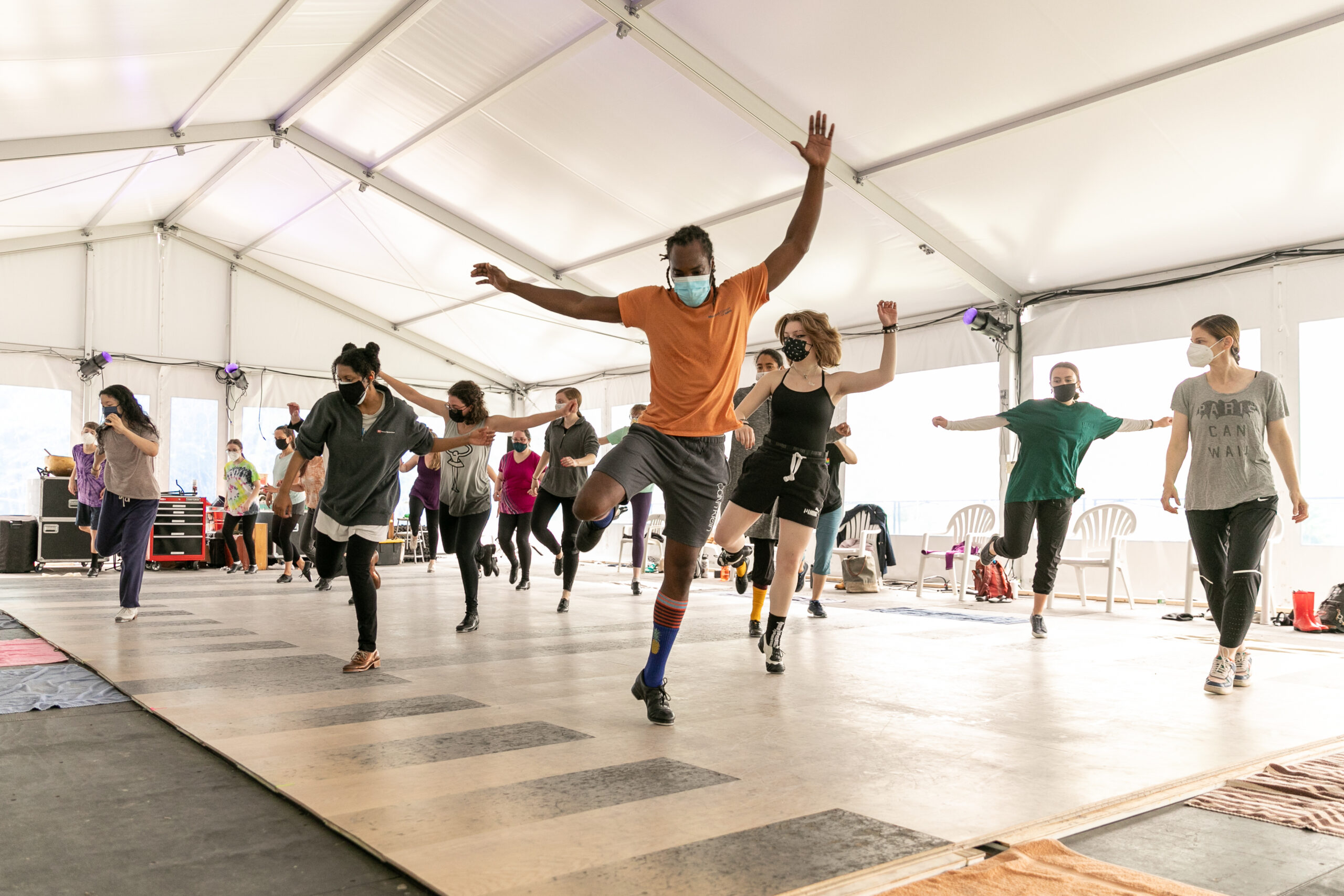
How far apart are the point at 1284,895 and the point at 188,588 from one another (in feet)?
33.0

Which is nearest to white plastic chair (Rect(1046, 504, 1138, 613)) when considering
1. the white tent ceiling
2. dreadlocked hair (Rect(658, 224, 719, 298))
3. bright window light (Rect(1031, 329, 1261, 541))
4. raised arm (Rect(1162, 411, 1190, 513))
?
bright window light (Rect(1031, 329, 1261, 541))

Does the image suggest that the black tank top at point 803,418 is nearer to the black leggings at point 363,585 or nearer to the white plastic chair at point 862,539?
the black leggings at point 363,585

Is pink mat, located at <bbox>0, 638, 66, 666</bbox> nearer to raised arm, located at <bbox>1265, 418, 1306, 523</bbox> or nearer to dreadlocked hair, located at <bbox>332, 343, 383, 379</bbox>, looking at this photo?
dreadlocked hair, located at <bbox>332, 343, 383, 379</bbox>

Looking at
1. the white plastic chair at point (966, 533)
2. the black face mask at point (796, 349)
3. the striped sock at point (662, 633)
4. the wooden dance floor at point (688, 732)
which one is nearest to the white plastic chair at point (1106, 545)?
the white plastic chair at point (966, 533)

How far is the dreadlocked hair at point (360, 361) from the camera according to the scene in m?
4.34

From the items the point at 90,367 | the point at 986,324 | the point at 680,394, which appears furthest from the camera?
the point at 90,367

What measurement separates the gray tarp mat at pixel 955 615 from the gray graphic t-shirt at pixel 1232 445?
309 centimetres

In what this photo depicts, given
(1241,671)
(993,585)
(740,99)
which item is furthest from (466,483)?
(993,585)

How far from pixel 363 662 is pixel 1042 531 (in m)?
4.37

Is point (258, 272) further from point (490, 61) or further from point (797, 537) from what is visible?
point (797, 537)

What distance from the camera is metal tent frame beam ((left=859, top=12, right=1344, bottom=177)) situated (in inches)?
270

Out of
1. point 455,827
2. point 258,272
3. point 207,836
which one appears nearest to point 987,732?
point 455,827

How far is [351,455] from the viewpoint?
4375 millimetres

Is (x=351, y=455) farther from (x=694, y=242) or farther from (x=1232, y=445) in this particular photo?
(x=1232, y=445)
